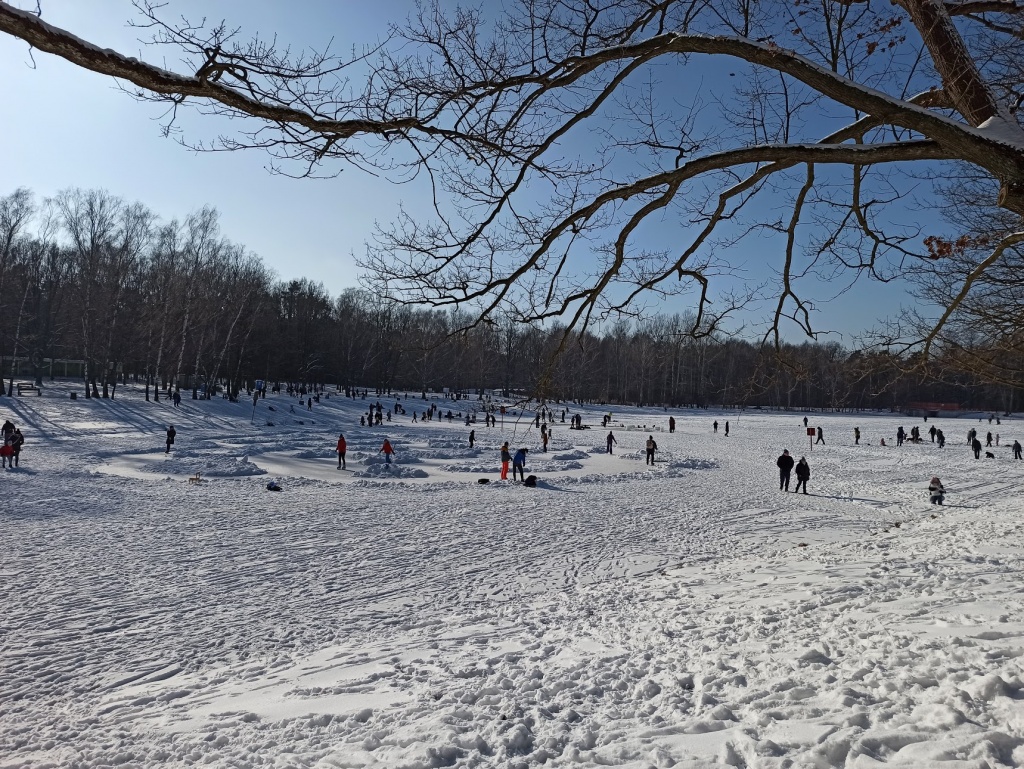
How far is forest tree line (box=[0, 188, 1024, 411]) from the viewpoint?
7.07 meters

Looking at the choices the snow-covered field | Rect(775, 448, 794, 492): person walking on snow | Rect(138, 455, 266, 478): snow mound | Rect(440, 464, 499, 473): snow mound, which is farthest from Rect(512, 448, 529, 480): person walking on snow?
Rect(138, 455, 266, 478): snow mound

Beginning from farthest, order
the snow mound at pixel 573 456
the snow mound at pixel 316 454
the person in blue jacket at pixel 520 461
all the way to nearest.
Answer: the snow mound at pixel 573 456
the snow mound at pixel 316 454
the person in blue jacket at pixel 520 461

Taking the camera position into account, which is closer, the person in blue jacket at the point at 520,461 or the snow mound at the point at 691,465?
the person in blue jacket at the point at 520,461

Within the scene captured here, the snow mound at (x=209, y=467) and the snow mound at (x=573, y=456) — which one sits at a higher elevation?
the snow mound at (x=573, y=456)

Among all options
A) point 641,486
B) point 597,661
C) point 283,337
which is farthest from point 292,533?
point 283,337

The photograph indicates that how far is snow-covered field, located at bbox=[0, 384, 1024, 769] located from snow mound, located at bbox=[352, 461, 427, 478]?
350cm

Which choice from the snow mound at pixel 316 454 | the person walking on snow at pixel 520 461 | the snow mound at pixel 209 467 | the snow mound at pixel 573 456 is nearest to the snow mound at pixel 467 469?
the person walking on snow at pixel 520 461

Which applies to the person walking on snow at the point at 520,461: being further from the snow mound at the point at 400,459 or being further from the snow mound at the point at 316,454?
the snow mound at the point at 316,454

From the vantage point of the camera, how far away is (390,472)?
20.8 metres

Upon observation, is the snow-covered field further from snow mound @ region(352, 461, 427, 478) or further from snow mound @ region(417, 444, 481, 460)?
snow mound @ region(417, 444, 481, 460)

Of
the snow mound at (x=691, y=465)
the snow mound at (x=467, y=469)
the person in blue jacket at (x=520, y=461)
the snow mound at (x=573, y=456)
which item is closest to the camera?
the person in blue jacket at (x=520, y=461)

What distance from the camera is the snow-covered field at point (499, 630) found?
153 inches

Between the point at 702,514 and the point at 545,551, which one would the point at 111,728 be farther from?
the point at 702,514

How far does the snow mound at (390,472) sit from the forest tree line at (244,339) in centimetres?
407
